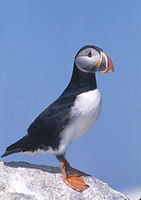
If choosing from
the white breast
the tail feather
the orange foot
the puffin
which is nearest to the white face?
the puffin

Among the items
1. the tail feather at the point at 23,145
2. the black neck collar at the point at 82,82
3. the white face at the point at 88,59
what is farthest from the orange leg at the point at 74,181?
the white face at the point at 88,59

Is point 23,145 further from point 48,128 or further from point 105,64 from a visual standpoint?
point 105,64

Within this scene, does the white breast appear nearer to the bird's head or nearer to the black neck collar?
the black neck collar

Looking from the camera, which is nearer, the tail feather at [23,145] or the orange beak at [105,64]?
the orange beak at [105,64]

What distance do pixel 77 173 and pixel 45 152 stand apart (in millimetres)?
531

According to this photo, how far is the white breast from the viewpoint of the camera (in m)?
3.73

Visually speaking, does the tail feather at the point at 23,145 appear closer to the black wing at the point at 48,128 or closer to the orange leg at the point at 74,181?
the black wing at the point at 48,128

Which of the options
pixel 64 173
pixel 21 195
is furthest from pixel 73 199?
pixel 21 195

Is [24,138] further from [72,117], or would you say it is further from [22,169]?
[72,117]

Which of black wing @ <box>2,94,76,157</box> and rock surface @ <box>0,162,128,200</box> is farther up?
black wing @ <box>2,94,76,157</box>

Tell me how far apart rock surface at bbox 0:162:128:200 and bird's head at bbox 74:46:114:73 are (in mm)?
1193

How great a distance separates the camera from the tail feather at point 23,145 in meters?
3.93

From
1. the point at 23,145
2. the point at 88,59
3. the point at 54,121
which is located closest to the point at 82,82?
the point at 88,59

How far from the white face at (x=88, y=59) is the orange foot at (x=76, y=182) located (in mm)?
1153
